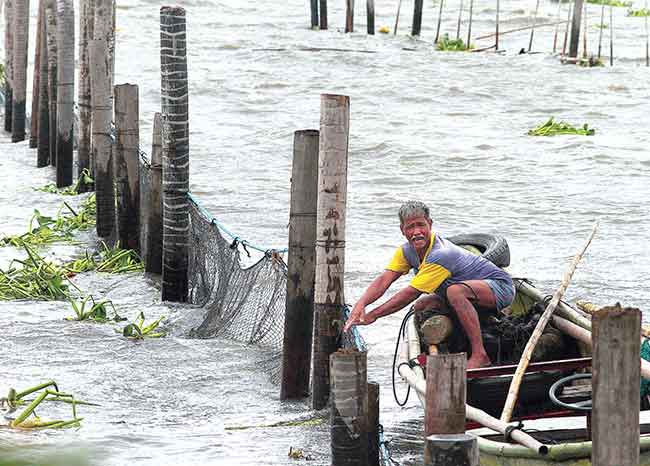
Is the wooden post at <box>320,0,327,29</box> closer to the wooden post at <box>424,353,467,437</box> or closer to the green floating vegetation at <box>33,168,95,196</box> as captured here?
the green floating vegetation at <box>33,168,95,196</box>

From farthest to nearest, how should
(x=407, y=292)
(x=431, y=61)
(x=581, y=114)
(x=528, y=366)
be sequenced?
(x=431, y=61) < (x=581, y=114) < (x=407, y=292) < (x=528, y=366)

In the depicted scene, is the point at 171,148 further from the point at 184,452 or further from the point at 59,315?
the point at 184,452

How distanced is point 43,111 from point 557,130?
8522 mm

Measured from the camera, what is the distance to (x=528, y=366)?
717 cm

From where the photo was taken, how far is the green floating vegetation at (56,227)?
44.1ft

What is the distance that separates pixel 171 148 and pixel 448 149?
10.4 m

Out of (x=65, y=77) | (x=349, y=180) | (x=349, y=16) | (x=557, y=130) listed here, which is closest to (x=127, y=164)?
(x=65, y=77)

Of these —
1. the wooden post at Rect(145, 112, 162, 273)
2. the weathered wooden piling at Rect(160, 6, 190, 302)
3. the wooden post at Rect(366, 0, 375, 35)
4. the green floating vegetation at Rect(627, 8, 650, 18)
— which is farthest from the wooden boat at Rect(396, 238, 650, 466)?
the green floating vegetation at Rect(627, 8, 650, 18)

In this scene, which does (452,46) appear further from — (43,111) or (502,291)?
(502,291)

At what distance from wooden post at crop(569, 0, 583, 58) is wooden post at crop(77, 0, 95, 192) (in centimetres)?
1223

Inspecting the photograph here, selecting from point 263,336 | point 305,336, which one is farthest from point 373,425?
point 263,336

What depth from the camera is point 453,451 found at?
4738mm

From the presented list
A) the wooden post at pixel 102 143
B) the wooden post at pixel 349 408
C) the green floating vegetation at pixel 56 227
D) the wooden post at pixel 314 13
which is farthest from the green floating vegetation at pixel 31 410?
the wooden post at pixel 314 13

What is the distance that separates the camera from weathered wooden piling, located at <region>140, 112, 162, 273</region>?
1136 cm
